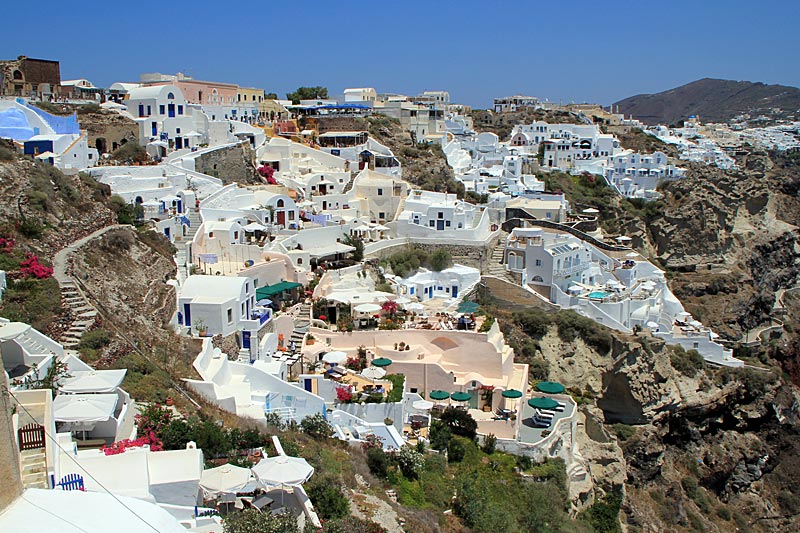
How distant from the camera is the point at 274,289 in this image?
2481cm

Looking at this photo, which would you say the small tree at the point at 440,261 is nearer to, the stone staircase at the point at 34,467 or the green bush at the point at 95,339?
the green bush at the point at 95,339

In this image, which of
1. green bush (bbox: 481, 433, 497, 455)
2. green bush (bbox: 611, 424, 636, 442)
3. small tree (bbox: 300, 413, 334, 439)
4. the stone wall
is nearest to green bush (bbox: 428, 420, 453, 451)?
green bush (bbox: 481, 433, 497, 455)

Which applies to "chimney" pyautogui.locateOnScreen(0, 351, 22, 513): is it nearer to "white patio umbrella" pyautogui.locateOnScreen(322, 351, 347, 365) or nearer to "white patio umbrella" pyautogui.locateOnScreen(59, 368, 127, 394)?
"white patio umbrella" pyautogui.locateOnScreen(59, 368, 127, 394)

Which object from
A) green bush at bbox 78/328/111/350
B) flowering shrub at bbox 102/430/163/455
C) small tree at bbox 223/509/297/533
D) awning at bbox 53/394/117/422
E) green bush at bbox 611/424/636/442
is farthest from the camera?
green bush at bbox 611/424/636/442

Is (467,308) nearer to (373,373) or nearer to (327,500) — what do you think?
(373,373)

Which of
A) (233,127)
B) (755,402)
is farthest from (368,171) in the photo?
(755,402)

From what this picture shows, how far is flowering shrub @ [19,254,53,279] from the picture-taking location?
16.5 m

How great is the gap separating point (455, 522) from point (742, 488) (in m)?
18.8

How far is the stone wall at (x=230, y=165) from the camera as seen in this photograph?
109 feet

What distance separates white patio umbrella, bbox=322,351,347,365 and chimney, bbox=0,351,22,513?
49.9 feet

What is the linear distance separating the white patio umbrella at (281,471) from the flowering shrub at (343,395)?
7.24 metres

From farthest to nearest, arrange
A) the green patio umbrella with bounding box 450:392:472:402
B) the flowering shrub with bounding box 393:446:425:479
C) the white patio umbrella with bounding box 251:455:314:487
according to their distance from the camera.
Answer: the green patio umbrella with bounding box 450:392:472:402 < the flowering shrub with bounding box 393:446:425:479 < the white patio umbrella with bounding box 251:455:314:487

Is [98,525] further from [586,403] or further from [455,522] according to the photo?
[586,403]

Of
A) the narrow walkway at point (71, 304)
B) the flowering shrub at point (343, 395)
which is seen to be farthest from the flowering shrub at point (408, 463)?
the narrow walkway at point (71, 304)
